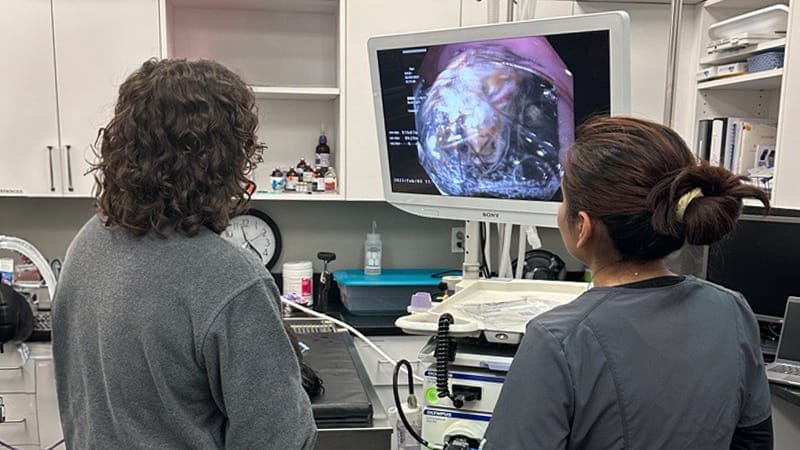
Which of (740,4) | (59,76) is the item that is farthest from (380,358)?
(740,4)

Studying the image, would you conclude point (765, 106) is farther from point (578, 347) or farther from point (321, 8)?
point (578, 347)

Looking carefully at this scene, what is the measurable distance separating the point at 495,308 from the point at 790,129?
1.23 meters

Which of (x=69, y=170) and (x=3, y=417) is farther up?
(x=69, y=170)

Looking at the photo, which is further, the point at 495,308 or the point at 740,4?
the point at 740,4

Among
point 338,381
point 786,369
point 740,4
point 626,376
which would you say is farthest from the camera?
point 740,4

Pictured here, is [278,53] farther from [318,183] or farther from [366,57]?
[318,183]

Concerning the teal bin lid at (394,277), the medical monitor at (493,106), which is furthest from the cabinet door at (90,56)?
the medical monitor at (493,106)

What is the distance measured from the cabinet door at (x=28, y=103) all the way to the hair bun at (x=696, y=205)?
7.10 ft

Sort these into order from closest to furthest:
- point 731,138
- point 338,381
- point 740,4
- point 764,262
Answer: point 338,381 < point 764,262 < point 731,138 < point 740,4

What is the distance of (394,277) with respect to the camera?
2541mm

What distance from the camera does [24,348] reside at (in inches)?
83.2

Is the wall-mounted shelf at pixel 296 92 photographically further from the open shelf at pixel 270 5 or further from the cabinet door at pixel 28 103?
the cabinet door at pixel 28 103

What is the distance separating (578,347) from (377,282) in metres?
1.66

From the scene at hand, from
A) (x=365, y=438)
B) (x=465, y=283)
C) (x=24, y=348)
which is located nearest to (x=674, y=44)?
(x=465, y=283)
